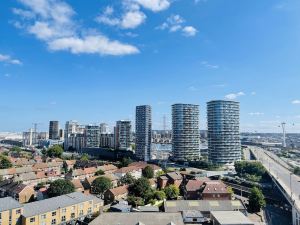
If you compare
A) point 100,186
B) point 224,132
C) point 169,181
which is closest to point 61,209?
point 100,186

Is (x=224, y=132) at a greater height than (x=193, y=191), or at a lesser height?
greater

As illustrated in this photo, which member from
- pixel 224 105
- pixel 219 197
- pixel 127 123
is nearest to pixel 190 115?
pixel 224 105

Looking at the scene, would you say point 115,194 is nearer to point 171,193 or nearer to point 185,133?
point 171,193

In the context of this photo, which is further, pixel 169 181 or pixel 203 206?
pixel 169 181

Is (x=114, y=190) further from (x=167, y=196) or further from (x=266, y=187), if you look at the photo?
(x=266, y=187)

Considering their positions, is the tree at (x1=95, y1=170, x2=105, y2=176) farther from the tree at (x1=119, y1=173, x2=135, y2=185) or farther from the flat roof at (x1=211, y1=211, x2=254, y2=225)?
the flat roof at (x1=211, y1=211, x2=254, y2=225)

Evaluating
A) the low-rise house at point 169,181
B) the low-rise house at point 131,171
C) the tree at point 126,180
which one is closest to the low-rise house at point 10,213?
the tree at point 126,180
